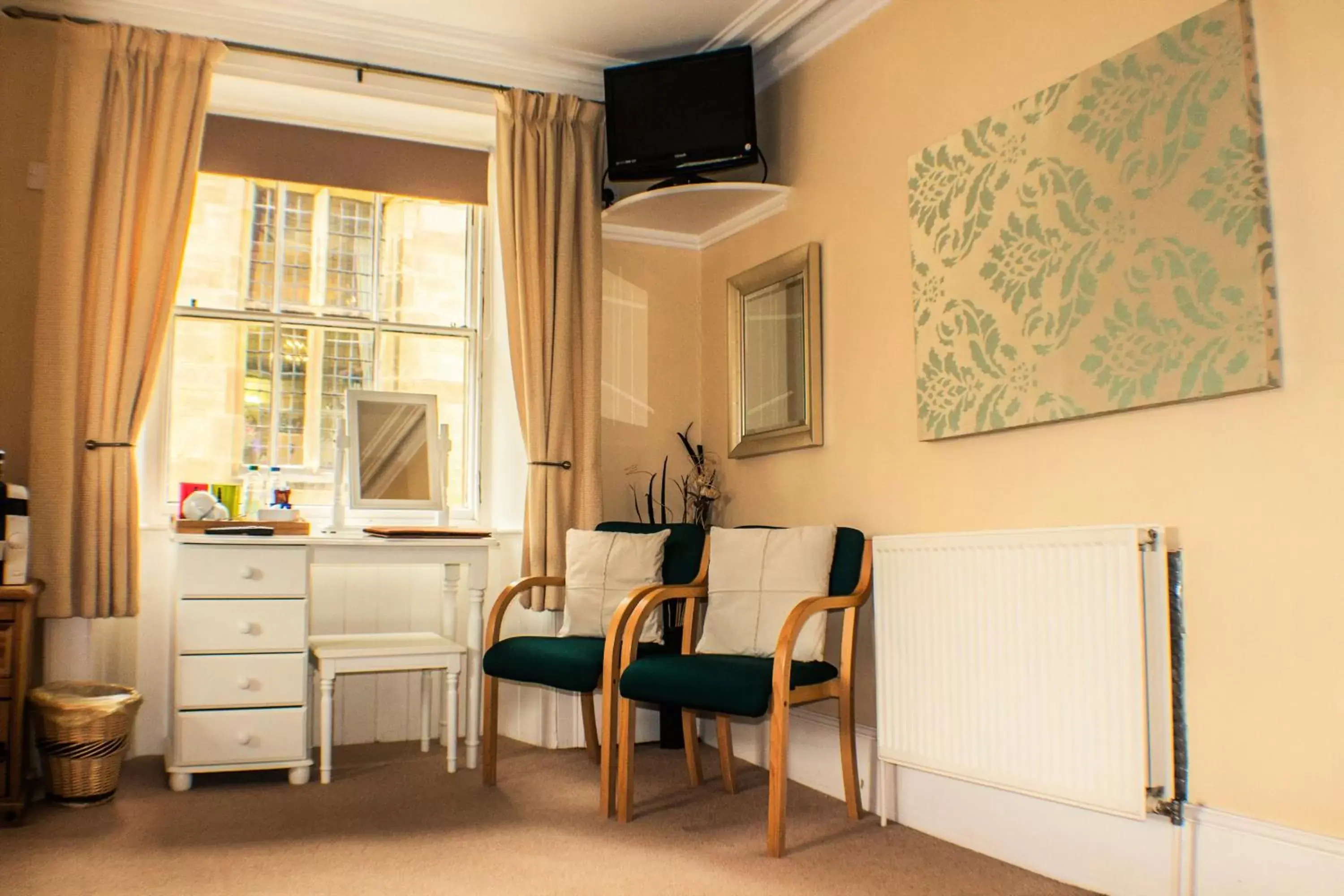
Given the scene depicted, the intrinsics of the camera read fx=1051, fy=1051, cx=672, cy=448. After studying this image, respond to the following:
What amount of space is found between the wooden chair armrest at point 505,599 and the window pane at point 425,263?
1236mm

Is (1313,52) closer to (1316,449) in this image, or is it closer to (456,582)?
(1316,449)

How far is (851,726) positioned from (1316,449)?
Answer: 4.55 ft

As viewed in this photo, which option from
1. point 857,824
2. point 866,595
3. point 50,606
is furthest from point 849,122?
point 50,606

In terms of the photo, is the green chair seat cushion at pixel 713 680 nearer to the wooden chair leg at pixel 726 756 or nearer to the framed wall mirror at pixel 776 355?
the wooden chair leg at pixel 726 756

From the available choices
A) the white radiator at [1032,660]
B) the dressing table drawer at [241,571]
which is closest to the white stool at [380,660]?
the dressing table drawer at [241,571]

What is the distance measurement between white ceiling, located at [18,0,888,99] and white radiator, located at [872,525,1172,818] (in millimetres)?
1899

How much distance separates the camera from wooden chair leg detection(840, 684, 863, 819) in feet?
9.39

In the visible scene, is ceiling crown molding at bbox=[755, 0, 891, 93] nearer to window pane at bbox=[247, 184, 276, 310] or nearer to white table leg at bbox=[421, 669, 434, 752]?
window pane at bbox=[247, 184, 276, 310]

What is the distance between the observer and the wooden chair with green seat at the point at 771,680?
262cm

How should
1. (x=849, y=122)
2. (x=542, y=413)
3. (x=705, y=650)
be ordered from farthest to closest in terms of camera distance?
(x=542, y=413) → (x=849, y=122) → (x=705, y=650)

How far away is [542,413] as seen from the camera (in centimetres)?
398

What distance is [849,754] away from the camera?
2.90 meters

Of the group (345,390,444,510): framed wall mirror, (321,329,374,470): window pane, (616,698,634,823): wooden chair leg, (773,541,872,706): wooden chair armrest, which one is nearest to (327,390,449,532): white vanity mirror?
(345,390,444,510): framed wall mirror

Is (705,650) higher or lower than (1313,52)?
lower
